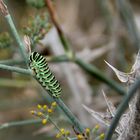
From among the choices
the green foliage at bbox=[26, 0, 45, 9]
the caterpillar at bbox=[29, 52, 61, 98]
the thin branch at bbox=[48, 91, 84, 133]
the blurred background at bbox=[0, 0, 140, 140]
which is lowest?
the blurred background at bbox=[0, 0, 140, 140]

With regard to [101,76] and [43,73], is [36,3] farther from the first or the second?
[43,73]

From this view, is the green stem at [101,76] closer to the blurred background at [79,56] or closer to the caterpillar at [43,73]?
the blurred background at [79,56]

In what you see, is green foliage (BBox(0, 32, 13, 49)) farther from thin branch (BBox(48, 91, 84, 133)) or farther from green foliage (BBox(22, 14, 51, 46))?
thin branch (BBox(48, 91, 84, 133))

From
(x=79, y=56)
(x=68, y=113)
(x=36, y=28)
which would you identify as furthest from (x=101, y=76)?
(x=68, y=113)

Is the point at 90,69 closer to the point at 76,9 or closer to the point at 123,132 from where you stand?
the point at 123,132

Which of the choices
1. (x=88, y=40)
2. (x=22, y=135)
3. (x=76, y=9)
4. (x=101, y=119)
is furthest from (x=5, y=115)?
(x=101, y=119)

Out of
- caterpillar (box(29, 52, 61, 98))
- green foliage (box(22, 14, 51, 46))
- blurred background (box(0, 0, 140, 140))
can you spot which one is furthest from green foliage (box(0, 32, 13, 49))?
caterpillar (box(29, 52, 61, 98))
